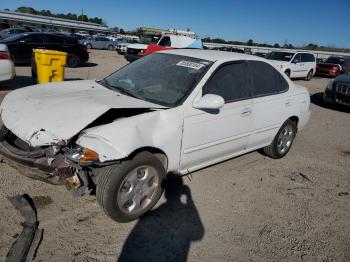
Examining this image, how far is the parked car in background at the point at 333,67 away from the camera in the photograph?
21.8 meters

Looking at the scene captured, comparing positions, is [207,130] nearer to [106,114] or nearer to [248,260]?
[106,114]

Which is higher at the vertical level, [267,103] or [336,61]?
[267,103]

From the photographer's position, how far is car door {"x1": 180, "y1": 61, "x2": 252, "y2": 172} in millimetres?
3699

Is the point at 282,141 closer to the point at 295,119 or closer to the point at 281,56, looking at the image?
the point at 295,119

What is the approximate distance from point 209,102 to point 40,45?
521 inches

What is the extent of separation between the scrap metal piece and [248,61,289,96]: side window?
10.0 feet

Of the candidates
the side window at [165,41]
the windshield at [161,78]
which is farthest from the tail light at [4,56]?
the side window at [165,41]

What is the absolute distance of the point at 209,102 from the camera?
11.6 feet

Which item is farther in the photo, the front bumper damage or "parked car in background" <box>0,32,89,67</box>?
"parked car in background" <box>0,32,89,67</box>

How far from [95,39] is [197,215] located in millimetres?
35140

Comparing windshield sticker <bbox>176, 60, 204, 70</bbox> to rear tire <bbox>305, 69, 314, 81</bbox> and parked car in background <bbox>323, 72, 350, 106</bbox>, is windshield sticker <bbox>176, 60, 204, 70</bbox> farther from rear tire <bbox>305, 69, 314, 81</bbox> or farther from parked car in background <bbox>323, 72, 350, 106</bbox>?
rear tire <bbox>305, 69, 314, 81</bbox>

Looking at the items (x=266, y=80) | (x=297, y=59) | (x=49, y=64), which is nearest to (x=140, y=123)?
(x=266, y=80)

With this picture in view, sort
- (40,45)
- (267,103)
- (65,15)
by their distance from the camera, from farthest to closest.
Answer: (65,15), (40,45), (267,103)

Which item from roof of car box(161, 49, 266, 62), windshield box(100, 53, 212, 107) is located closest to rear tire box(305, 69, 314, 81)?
roof of car box(161, 49, 266, 62)
